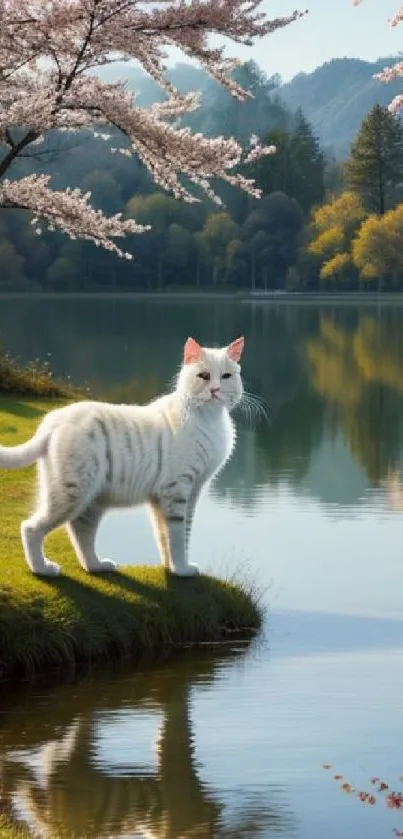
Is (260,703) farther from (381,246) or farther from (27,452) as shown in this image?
(381,246)

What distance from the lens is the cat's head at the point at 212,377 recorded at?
12.7 meters

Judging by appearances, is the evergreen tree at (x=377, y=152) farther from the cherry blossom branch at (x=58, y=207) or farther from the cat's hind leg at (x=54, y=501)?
the cat's hind leg at (x=54, y=501)

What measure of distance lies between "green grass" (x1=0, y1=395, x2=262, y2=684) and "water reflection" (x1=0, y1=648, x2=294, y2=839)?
0.37 metres

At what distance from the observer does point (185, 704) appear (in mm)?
11539

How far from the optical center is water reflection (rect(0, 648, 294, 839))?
8992mm

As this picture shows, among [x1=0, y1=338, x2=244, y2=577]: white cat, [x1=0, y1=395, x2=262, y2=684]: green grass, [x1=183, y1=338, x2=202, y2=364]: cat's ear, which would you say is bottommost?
[x1=0, y1=395, x2=262, y2=684]: green grass

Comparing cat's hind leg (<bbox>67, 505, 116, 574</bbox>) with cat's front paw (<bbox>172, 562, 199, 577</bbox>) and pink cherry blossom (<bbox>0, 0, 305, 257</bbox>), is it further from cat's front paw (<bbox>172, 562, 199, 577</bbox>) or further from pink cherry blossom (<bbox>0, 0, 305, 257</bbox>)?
pink cherry blossom (<bbox>0, 0, 305, 257</bbox>)

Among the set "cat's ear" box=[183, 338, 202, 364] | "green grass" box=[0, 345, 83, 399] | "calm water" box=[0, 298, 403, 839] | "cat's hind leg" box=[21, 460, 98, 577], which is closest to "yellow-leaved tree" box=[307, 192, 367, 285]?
"green grass" box=[0, 345, 83, 399]

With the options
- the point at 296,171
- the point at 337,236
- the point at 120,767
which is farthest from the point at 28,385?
the point at 296,171

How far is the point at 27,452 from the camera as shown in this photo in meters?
12.1

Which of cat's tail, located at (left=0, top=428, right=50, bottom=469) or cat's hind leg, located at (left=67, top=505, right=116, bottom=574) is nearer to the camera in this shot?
cat's tail, located at (left=0, top=428, right=50, bottom=469)

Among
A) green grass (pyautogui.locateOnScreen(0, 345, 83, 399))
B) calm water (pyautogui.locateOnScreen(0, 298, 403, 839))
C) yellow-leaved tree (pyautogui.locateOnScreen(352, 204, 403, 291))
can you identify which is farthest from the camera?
yellow-leaved tree (pyautogui.locateOnScreen(352, 204, 403, 291))

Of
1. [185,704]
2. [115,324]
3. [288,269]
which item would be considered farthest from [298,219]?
[185,704]

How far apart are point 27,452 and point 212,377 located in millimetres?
1649
